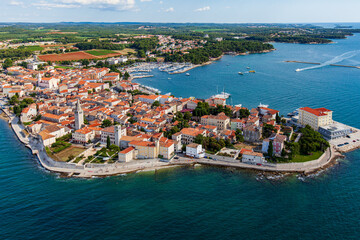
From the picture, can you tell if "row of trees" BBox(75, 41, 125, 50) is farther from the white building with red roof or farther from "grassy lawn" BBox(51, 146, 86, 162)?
the white building with red roof

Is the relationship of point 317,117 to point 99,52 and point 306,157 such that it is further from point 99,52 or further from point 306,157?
point 99,52

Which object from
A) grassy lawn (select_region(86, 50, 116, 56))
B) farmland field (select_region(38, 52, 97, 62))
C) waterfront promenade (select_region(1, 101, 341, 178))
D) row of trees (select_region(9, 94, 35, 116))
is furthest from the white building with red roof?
grassy lawn (select_region(86, 50, 116, 56))

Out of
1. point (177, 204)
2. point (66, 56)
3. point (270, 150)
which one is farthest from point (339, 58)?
point (177, 204)

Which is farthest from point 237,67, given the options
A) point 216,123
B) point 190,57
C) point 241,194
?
point 241,194

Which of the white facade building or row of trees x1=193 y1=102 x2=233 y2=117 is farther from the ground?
row of trees x1=193 y1=102 x2=233 y2=117

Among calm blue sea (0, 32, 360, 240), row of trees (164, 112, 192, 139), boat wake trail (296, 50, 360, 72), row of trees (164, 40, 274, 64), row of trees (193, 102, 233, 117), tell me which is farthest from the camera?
row of trees (164, 40, 274, 64)

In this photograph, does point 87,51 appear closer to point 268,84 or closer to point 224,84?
point 224,84

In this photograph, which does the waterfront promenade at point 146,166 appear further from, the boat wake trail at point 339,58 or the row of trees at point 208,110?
the boat wake trail at point 339,58

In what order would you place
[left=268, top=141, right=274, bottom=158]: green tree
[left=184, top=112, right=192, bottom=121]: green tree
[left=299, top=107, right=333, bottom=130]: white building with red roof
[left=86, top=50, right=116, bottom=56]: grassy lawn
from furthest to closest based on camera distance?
[left=86, top=50, right=116, bottom=56]: grassy lawn → [left=184, top=112, right=192, bottom=121]: green tree → [left=299, top=107, right=333, bottom=130]: white building with red roof → [left=268, top=141, right=274, bottom=158]: green tree
